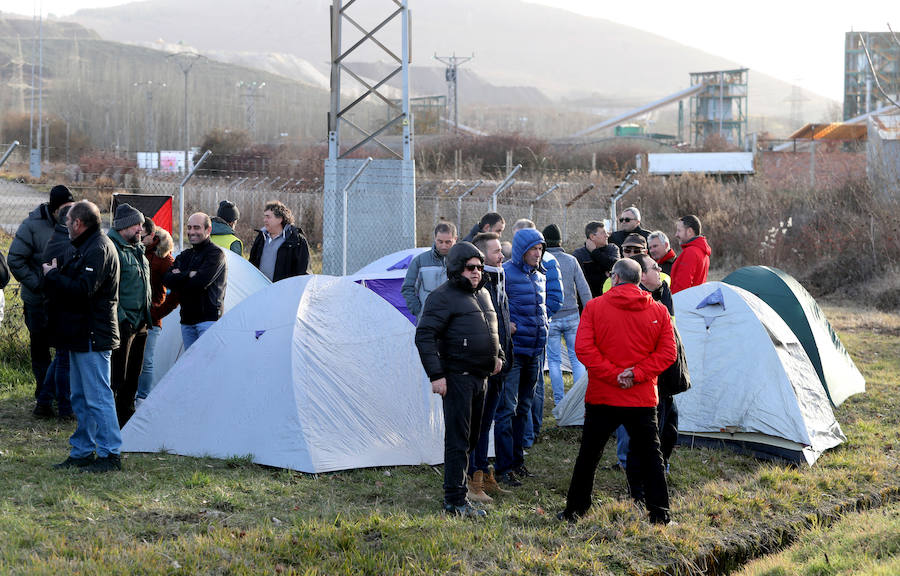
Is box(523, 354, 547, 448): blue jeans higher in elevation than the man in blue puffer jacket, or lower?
lower

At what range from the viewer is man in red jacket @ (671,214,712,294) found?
8.52m

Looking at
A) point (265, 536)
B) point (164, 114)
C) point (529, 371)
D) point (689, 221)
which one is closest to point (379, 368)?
point (529, 371)

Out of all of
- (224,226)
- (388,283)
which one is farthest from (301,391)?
(224,226)

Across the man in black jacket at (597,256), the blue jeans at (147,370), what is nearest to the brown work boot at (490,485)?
the man in black jacket at (597,256)

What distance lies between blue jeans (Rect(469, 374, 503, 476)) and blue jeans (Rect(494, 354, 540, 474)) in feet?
0.93

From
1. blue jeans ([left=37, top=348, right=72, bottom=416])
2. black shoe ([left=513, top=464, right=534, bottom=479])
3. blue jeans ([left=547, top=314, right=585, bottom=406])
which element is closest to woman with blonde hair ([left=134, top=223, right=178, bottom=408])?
blue jeans ([left=37, top=348, right=72, bottom=416])

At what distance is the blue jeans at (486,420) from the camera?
594 cm

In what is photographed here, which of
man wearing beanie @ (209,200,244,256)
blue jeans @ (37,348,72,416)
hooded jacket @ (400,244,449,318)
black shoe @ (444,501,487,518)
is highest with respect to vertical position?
man wearing beanie @ (209,200,244,256)

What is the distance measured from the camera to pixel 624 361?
5.51 m

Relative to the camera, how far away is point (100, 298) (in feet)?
19.8

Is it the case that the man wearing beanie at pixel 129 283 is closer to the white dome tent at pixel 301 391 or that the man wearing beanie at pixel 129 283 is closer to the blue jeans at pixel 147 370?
the white dome tent at pixel 301 391

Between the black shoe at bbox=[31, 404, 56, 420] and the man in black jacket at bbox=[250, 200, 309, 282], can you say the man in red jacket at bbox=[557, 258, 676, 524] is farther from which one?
the black shoe at bbox=[31, 404, 56, 420]

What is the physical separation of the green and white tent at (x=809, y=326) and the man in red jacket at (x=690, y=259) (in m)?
1.53

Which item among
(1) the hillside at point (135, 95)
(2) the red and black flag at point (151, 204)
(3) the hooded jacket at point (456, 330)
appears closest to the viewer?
(3) the hooded jacket at point (456, 330)
